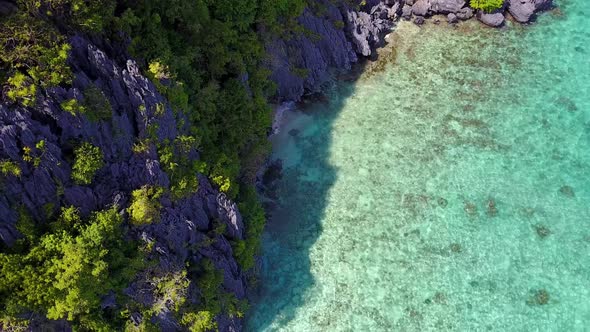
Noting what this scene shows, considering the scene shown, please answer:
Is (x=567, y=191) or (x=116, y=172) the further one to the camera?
(x=567, y=191)

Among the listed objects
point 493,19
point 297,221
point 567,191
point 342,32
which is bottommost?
point 567,191

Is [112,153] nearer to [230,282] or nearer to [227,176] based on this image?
[227,176]

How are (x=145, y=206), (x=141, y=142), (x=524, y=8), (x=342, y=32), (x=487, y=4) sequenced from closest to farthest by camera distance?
(x=145, y=206) → (x=141, y=142) → (x=342, y=32) → (x=487, y=4) → (x=524, y=8)

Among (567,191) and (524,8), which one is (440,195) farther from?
(524,8)

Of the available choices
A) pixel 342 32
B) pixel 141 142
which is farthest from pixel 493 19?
pixel 141 142

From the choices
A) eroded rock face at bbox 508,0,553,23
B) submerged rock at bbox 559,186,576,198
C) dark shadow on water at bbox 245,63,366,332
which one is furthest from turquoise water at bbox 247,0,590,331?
eroded rock face at bbox 508,0,553,23

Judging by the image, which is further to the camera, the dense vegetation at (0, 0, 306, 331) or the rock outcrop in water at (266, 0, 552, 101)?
the rock outcrop in water at (266, 0, 552, 101)

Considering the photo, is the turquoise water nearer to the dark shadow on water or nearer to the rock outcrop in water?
the dark shadow on water
